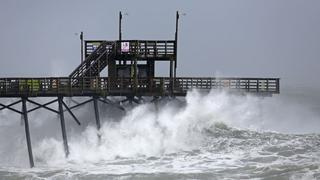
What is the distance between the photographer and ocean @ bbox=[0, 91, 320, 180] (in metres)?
29.5

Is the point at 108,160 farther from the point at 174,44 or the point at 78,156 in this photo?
the point at 174,44

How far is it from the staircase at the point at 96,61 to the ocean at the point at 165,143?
8.55 feet

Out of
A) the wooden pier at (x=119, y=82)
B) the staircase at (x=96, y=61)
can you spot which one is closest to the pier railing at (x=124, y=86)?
the wooden pier at (x=119, y=82)

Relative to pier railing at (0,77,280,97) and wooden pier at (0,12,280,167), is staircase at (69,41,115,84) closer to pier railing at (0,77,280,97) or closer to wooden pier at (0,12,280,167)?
wooden pier at (0,12,280,167)

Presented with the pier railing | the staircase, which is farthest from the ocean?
the staircase

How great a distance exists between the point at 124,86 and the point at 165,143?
4301 mm

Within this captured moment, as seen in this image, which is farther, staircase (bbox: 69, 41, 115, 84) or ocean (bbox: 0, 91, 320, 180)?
staircase (bbox: 69, 41, 115, 84)

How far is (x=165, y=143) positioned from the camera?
116 feet

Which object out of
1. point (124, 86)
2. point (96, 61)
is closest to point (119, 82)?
point (124, 86)

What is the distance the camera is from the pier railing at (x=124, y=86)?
33.9 m

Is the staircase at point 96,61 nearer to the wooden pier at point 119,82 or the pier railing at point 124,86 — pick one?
the wooden pier at point 119,82

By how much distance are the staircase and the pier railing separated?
7.27 feet

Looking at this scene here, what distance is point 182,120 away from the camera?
1448 inches

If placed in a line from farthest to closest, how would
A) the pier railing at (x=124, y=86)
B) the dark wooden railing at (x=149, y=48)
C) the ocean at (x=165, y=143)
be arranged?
the dark wooden railing at (x=149, y=48), the pier railing at (x=124, y=86), the ocean at (x=165, y=143)
